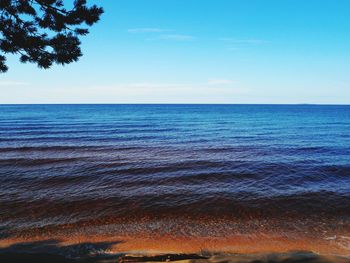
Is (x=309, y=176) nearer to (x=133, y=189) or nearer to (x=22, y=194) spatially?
(x=133, y=189)

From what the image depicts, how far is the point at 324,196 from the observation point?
12.4 m

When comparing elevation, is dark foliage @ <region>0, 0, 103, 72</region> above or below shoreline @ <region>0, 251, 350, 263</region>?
above

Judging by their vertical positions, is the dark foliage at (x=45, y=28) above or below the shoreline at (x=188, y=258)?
above

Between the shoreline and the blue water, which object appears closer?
the shoreline

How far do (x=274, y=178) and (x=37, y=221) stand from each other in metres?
12.0

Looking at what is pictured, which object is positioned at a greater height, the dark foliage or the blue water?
the dark foliage

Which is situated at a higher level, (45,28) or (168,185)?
(45,28)

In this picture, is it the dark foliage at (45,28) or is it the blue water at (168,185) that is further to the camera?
the blue water at (168,185)

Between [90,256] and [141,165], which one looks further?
[141,165]

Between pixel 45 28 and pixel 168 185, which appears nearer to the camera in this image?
pixel 45 28

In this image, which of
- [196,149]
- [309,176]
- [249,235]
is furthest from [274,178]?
[196,149]

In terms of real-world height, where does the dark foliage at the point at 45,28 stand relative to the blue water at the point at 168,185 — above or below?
above

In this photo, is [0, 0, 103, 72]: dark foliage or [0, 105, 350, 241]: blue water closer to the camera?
[0, 0, 103, 72]: dark foliage

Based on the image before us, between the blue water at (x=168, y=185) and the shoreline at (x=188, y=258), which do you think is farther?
the blue water at (x=168, y=185)
